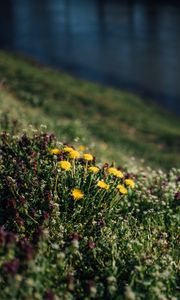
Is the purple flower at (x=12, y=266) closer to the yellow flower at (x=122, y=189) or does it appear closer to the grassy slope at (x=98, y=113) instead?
the yellow flower at (x=122, y=189)

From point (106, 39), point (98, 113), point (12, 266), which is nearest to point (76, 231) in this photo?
point (12, 266)

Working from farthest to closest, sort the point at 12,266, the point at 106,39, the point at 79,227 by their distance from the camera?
1. the point at 106,39
2. the point at 79,227
3. the point at 12,266

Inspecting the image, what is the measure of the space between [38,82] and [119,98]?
379cm

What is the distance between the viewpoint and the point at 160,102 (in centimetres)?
2380

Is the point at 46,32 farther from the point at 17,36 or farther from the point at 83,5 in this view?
→ the point at 83,5

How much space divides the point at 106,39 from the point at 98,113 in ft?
52.2

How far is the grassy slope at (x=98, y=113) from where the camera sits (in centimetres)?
1429

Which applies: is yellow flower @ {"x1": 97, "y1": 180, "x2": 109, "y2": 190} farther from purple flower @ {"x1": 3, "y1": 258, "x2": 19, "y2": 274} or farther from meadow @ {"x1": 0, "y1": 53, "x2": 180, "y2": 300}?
purple flower @ {"x1": 3, "y1": 258, "x2": 19, "y2": 274}

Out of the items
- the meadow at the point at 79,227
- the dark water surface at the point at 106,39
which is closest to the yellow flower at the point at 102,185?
A: the meadow at the point at 79,227

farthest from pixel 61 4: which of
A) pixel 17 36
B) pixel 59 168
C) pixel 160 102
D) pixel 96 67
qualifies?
pixel 59 168

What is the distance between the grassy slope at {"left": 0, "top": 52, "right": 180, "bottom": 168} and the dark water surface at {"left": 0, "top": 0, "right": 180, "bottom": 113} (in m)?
2.64

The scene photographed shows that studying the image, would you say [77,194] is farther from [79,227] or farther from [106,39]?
[106,39]

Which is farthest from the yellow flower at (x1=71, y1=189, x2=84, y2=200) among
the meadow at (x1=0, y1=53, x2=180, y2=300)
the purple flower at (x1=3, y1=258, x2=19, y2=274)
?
the purple flower at (x1=3, y1=258, x2=19, y2=274)

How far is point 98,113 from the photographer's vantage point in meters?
19.0
